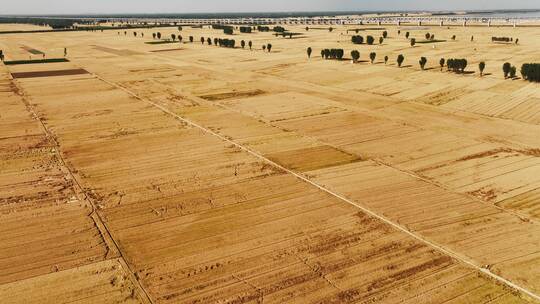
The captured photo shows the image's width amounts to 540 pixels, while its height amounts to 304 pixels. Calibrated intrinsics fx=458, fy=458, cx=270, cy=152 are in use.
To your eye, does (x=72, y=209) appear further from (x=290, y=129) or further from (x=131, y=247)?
(x=290, y=129)

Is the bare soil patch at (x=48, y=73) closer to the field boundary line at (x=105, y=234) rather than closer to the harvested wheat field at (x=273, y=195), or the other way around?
the harvested wheat field at (x=273, y=195)

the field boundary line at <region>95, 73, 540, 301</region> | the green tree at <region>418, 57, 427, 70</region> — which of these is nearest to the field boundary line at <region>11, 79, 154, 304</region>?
the field boundary line at <region>95, 73, 540, 301</region>

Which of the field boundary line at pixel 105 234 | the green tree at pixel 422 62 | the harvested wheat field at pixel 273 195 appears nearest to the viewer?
the field boundary line at pixel 105 234

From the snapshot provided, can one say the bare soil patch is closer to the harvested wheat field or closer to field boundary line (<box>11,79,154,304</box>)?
the harvested wheat field

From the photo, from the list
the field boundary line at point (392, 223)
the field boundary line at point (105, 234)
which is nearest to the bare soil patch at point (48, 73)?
the field boundary line at point (105, 234)

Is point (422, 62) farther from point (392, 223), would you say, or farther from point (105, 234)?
point (105, 234)

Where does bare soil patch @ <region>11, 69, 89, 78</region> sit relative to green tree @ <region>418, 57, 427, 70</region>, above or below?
below

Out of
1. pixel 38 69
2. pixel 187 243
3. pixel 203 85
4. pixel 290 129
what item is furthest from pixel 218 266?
pixel 38 69

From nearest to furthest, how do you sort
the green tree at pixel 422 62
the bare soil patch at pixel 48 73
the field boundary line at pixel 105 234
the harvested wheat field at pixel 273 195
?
the field boundary line at pixel 105 234 → the harvested wheat field at pixel 273 195 → the green tree at pixel 422 62 → the bare soil patch at pixel 48 73

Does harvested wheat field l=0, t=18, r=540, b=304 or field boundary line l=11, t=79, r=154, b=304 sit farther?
harvested wheat field l=0, t=18, r=540, b=304
